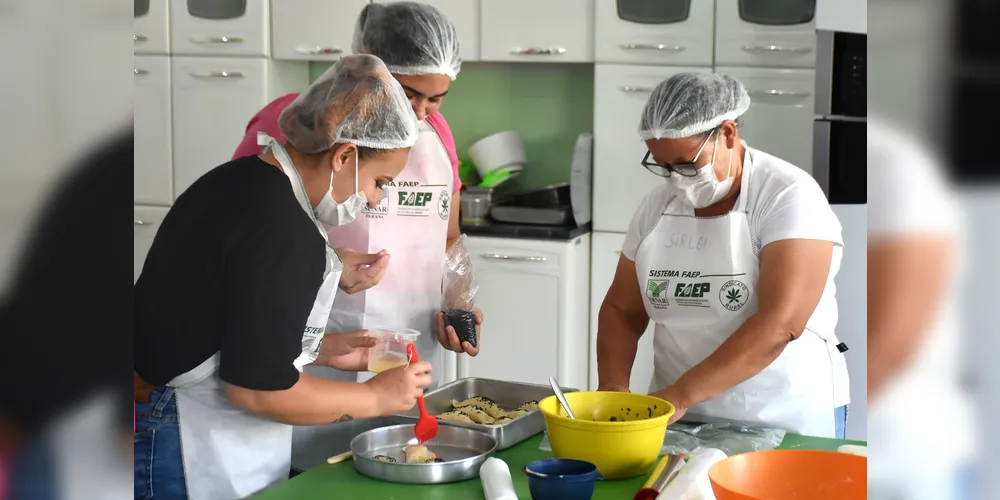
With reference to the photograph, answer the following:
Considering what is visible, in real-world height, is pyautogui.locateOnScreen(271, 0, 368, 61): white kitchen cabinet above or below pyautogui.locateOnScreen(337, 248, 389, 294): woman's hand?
above

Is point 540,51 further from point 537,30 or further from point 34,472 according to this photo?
point 34,472

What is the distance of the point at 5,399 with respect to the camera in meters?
0.22

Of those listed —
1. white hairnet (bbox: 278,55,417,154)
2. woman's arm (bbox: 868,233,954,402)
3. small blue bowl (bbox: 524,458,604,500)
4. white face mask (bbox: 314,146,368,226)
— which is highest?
white hairnet (bbox: 278,55,417,154)

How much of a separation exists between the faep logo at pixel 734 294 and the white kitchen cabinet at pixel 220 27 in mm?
2564

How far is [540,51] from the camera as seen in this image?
3510mm

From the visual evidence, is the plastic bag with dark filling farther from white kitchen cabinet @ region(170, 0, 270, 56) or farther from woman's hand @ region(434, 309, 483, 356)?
white kitchen cabinet @ region(170, 0, 270, 56)

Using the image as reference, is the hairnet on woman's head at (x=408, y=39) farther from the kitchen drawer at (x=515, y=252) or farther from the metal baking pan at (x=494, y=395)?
the kitchen drawer at (x=515, y=252)

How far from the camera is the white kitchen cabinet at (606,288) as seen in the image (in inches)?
138

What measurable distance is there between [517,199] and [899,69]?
3406 mm

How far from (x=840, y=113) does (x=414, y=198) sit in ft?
5.64

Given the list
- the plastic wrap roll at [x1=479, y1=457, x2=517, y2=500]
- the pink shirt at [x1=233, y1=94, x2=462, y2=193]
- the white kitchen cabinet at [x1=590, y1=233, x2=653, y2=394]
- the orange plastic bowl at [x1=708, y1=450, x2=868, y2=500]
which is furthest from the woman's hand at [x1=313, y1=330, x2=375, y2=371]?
the white kitchen cabinet at [x1=590, y1=233, x2=653, y2=394]

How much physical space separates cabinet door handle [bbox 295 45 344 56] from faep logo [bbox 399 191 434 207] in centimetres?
173

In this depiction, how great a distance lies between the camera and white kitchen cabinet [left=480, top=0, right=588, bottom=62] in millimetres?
3457

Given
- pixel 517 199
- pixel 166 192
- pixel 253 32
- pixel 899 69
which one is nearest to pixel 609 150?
pixel 517 199
